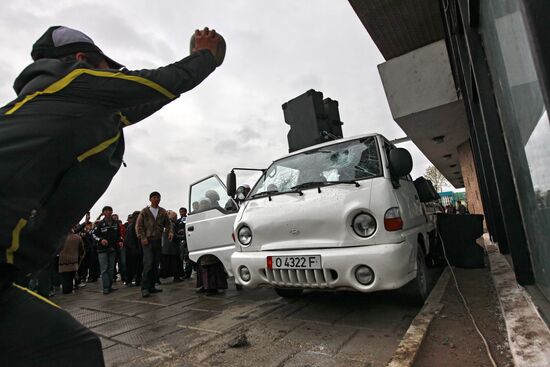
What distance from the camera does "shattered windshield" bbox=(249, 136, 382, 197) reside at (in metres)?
3.49

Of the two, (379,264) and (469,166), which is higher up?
(469,166)

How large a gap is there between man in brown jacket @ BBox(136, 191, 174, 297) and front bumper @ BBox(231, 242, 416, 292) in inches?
123

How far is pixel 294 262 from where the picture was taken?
3104 mm

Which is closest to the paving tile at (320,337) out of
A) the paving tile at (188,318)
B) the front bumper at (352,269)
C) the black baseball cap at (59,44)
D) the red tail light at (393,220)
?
the front bumper at (352,269)

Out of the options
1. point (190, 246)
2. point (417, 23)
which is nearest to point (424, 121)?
point (417, 23)

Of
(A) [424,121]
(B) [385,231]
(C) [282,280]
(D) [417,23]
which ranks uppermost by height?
(D) [417,23]

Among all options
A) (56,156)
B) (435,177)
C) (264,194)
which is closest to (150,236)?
(264,194)

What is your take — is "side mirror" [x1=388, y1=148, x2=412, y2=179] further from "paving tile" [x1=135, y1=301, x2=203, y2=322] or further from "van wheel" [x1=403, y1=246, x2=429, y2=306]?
"paving tile" [x1=135, y1=301, x2=203, y2=322]

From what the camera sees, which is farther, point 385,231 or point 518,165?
point 385,231

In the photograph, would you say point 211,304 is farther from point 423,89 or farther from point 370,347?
point 423,89

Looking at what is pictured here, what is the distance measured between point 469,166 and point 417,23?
22.2 ft

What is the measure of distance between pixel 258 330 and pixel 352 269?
1.07 metres

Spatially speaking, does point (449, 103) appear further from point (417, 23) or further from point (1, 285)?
point (1, 285)

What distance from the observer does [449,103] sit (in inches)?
334
